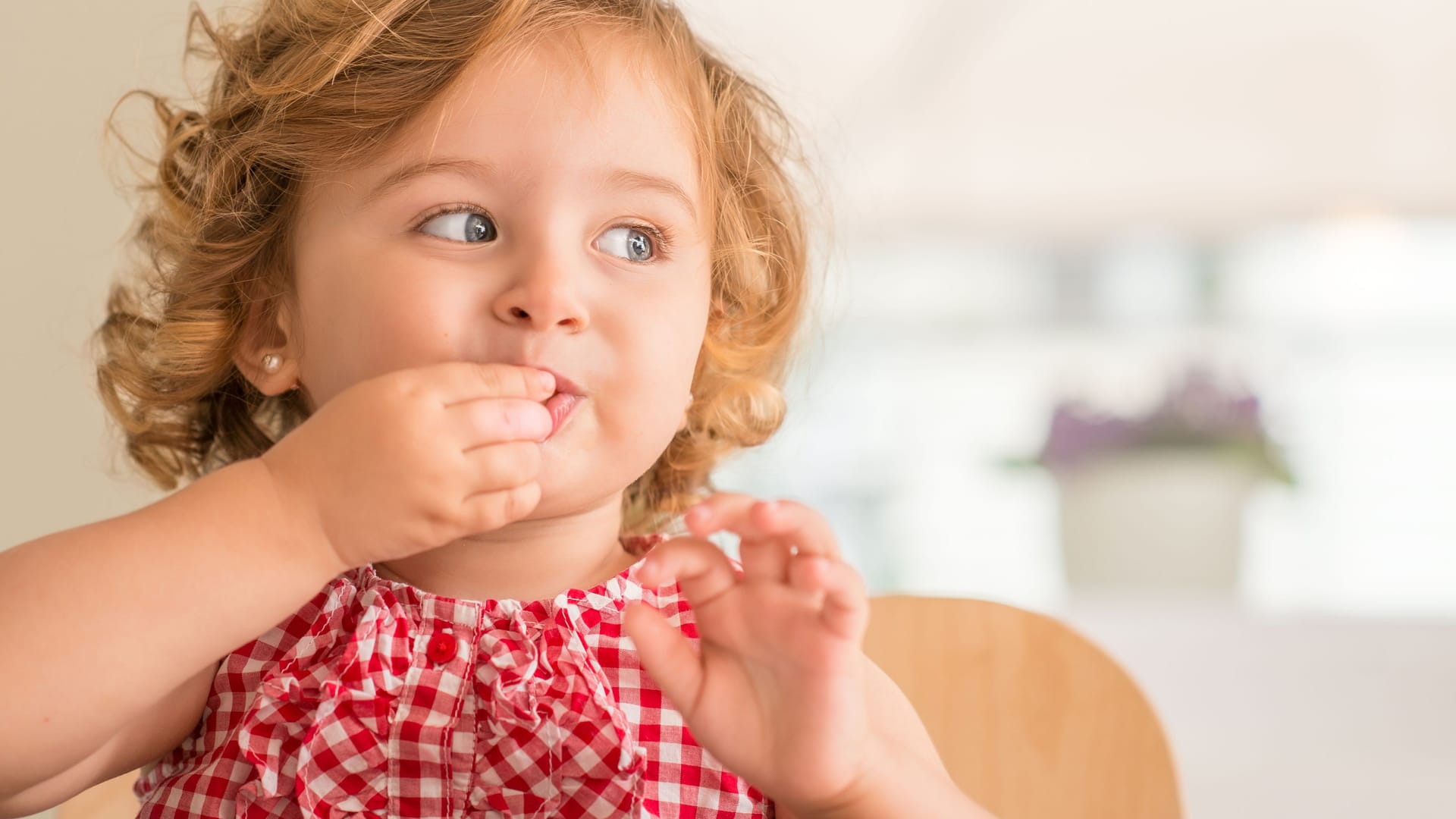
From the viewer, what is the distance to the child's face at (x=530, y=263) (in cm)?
76

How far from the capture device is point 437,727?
2.62ft

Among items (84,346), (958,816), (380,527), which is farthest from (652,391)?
(84,346)

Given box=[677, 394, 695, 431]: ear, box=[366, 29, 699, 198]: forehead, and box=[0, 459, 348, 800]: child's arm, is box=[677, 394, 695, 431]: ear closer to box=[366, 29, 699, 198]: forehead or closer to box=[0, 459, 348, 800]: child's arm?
box=[366, 29, 699, 198]: forehead

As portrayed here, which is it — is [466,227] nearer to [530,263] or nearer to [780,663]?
[530,263]

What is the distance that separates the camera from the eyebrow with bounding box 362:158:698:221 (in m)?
0.79

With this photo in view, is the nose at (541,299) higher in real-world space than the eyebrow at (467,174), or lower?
lower

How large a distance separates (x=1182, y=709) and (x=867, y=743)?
115cm

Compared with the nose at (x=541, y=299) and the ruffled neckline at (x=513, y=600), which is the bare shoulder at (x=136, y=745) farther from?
the nose at (x=541, y=299)

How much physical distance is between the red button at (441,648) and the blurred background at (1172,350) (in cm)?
63

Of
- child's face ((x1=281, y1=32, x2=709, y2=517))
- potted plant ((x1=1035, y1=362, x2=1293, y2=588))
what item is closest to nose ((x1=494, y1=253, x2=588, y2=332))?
child's face ((x1=281, y1=32, x2=709, y2=517))

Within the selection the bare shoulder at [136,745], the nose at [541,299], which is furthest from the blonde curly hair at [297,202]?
the bare shoulder at [136,745]

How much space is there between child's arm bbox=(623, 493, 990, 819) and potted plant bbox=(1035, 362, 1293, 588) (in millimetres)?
1094

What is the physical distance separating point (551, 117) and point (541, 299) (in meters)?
0.13

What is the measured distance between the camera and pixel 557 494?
80cm
